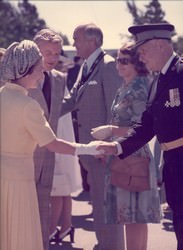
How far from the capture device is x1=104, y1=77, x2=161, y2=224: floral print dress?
4.75m

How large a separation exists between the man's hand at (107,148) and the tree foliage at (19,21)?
6751 cm

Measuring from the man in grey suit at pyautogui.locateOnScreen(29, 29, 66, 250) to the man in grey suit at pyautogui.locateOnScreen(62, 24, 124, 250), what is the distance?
29 cm

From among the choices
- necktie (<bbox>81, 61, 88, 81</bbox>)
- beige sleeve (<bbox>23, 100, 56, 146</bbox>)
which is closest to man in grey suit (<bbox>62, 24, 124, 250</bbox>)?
necktie (<bbox>81, 61, 88, 81</bbox>)

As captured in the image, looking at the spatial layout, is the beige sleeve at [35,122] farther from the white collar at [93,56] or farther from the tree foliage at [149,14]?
the tree foliage at [149,14]

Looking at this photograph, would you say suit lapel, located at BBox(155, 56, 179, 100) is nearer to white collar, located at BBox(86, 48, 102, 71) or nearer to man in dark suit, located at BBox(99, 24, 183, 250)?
man in dark suit, located at BBox(99, 24, 183, 250)

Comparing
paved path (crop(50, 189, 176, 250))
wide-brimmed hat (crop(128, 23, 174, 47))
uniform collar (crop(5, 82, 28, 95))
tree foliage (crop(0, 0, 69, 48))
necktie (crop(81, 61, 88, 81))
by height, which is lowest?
paved path (crop(50, 189, 176, 250))

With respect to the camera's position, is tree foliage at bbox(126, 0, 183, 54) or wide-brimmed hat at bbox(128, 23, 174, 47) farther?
tree foliage at bbox(126, 0, 183, 54)

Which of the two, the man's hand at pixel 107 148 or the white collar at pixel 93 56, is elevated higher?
the white collar at pixel 93 56

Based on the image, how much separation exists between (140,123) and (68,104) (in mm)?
1178

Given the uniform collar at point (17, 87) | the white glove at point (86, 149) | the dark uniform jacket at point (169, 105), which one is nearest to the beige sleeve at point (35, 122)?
the uniform collar at point (17, 87)

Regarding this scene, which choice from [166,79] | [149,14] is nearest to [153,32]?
[166,79]

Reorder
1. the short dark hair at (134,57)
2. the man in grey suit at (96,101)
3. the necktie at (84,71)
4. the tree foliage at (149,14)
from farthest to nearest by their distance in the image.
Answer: the tree foliage at (149,14)
the necktie at (84,71)
the man in grey suit at (96,101)
the short dark hair at (134,57)

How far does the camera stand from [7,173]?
3645mm

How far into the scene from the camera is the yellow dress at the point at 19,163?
11.6ft
